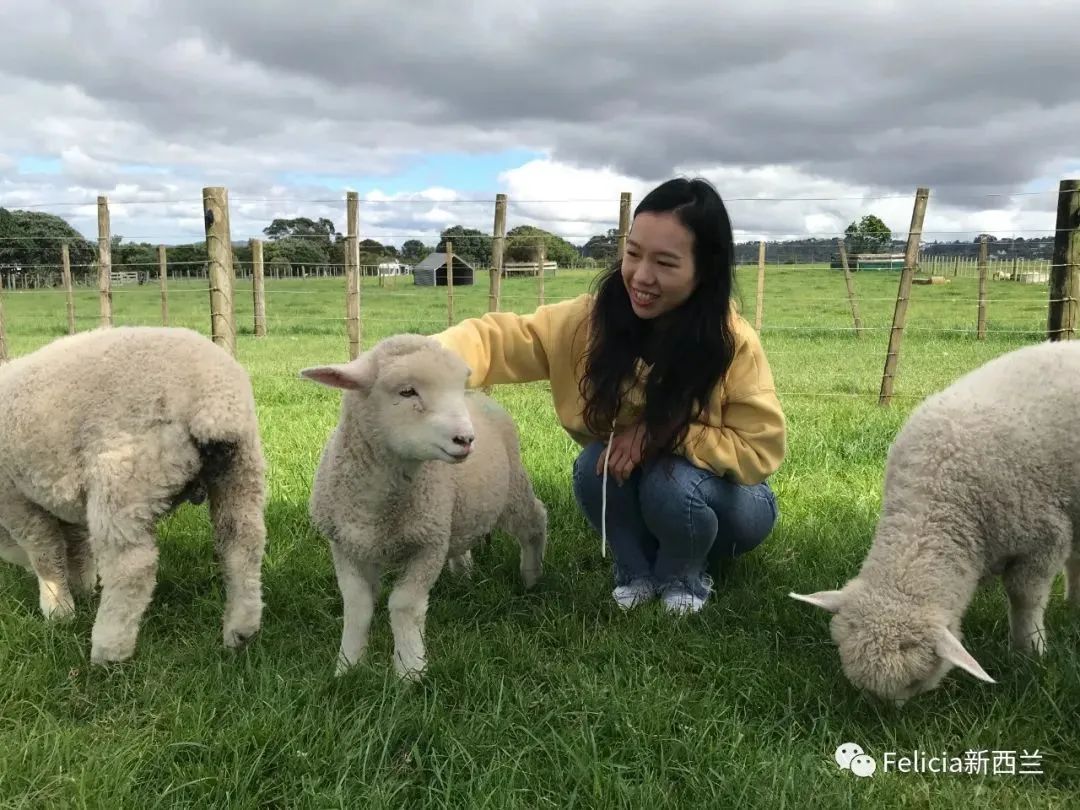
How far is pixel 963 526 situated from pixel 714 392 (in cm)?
104

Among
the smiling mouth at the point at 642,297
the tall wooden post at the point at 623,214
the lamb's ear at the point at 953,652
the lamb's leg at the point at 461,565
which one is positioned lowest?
the lamb's leg at the point at 461,565

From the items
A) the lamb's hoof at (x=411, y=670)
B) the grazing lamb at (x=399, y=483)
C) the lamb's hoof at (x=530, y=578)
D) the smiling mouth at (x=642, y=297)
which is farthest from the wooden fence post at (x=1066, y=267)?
the lamb's hoof at (x=411, y=670)

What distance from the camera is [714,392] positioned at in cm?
328

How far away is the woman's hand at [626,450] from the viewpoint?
3.30 metres

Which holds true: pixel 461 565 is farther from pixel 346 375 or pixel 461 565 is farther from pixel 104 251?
pixel 104 251

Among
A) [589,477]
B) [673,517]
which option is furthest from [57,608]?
[673,517]

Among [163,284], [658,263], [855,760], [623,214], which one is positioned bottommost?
[855,760]

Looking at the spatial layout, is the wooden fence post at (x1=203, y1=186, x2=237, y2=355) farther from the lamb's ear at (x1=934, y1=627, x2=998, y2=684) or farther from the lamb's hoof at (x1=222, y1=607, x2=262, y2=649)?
the lamb's ear at (x1=934, y1=627, x2=998, y2=684)

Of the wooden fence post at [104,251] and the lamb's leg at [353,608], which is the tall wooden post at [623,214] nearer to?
the wooden fence post at [104,251]

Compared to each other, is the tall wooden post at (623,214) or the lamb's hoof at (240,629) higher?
the tall wooden post at (623,214)

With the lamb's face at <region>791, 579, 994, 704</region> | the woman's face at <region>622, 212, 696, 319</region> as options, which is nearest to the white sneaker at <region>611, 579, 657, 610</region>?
the lamb's face at <region>791, 579, 994, 704</region>

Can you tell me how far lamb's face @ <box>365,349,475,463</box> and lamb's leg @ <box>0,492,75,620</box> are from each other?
61.4 inches

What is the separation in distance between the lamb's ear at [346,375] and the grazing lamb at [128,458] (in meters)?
0.50

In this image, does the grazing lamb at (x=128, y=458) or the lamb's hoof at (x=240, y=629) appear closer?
the grazing lamb at (x=128, y=458)
